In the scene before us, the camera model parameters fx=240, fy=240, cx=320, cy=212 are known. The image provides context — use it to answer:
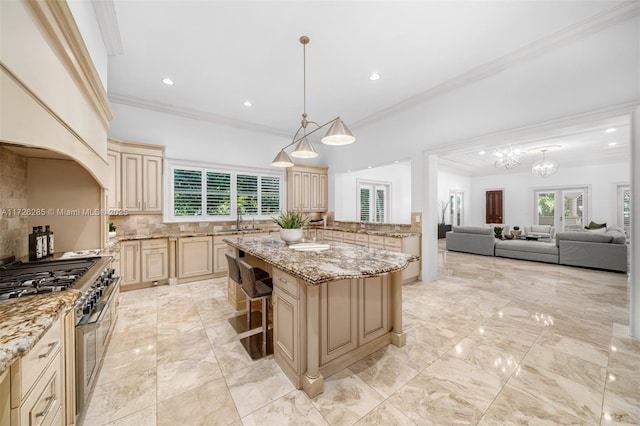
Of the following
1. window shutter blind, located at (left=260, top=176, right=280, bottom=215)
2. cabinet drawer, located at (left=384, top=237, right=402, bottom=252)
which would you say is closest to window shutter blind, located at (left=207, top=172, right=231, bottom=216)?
window shutter blind, located at (left=260, top=176, right=280, bottom=215)

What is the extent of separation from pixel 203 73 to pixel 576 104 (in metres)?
4.62

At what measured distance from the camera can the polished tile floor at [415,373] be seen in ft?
5.05

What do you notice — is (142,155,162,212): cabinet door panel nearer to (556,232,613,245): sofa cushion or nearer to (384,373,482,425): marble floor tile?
(384,373,482,425): marble floor tile

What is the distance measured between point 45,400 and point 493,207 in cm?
1255

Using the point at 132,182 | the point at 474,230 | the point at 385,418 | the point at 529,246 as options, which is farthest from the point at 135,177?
the point at 529,246

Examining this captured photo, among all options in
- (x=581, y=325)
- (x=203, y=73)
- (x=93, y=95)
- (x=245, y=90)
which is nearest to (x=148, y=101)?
(x=203, y=73)

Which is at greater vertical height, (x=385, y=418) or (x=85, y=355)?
(x=85, y=355)

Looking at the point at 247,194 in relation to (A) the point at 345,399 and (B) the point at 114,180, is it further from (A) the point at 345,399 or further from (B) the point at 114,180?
(A) the point at 345,399

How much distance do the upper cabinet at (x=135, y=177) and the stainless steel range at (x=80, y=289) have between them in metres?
2.23

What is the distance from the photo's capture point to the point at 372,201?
299 inches

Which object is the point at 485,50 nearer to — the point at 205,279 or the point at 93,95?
the point at 93,95

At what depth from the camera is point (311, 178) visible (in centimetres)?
612

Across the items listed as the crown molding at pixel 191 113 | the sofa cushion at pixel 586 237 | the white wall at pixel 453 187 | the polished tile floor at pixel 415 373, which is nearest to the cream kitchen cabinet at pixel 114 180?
the crown molding at pixel 191 113

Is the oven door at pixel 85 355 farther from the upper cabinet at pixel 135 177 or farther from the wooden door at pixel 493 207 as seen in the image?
the wooden door at pixel 493 207
